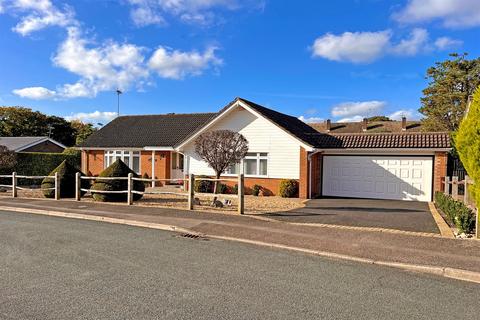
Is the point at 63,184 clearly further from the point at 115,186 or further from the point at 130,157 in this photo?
the point at 130,157

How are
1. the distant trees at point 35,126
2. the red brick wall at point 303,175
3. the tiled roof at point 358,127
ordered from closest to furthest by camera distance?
the red brick wall at point 303,175, the tiled roof at point 358,127, the distant trees at point 35,126

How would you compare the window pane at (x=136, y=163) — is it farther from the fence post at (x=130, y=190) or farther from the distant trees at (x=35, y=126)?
the distant trees at (x=35, y=126)

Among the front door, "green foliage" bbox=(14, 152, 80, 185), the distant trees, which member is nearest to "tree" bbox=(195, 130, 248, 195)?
the front door

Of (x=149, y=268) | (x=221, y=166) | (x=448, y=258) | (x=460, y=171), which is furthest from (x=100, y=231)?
(x=460, y=171)

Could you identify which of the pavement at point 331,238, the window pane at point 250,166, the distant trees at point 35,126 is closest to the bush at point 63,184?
the pavement at point 331,238

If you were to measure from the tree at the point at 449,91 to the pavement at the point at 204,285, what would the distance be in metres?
28.6

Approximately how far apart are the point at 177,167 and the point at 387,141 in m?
13.6

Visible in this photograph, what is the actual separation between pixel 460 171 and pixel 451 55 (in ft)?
59.0

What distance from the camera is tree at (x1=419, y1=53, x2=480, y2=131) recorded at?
98.4ft

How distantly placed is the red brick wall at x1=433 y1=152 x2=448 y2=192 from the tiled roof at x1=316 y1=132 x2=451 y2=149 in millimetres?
413

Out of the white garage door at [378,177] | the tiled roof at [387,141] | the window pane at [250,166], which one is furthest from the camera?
the window pane at [250,166]

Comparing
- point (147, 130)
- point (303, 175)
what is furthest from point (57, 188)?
point (147, 130)

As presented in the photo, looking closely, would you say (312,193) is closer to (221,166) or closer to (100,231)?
(221,166)

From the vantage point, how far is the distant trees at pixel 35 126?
53594mm
